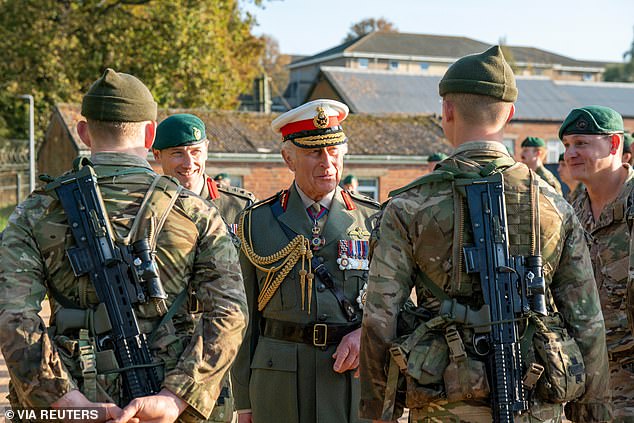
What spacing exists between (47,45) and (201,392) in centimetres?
2885

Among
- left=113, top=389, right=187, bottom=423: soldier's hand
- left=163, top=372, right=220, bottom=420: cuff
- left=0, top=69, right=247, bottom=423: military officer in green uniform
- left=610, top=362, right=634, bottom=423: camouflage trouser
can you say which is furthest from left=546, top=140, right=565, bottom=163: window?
left=113, top=389, right=187, bottom=423: soldier's hand

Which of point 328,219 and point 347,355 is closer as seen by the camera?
point 347,355

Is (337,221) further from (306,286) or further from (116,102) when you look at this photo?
(116,102)

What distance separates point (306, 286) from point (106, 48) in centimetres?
2790

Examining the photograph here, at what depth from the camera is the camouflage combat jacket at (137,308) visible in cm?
324

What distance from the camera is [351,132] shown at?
26562mm

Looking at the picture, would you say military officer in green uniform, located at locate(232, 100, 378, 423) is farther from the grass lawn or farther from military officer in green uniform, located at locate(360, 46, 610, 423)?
the grass lawn

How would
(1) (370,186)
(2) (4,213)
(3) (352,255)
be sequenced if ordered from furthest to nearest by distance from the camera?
(2) (4,213) → (1) (370,186) → (3) (352,255)

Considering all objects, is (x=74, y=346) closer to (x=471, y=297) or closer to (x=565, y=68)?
(x=471, y=297)

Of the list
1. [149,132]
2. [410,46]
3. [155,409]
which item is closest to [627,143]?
[149,132]

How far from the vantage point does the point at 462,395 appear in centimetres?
341

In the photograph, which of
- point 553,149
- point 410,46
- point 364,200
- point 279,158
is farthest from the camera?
point 410,46

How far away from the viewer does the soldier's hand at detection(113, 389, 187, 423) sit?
3.22m

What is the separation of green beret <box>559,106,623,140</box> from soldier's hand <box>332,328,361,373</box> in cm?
194
